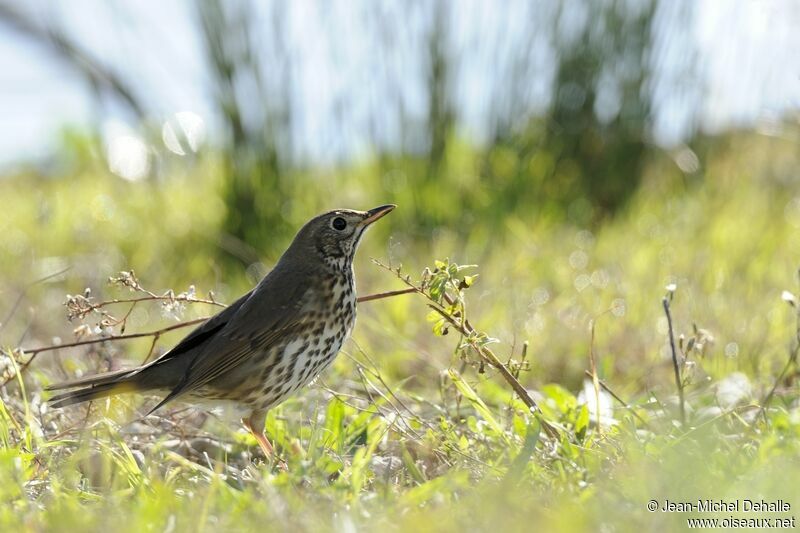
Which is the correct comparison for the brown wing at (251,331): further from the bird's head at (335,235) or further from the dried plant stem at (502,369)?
the dried plant stem at (502,369)

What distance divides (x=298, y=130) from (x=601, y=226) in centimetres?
215

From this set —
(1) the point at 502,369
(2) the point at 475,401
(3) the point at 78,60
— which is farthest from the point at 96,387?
(3) the point at 78,60

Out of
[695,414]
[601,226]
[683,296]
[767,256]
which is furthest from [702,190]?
[695,414]

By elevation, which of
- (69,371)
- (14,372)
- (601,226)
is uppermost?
(14,372)

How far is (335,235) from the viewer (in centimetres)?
428

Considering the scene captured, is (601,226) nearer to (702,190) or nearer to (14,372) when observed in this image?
(702,190)

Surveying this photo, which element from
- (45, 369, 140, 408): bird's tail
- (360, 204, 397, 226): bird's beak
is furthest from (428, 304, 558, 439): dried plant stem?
(45, 369, 140, 408): bird's tail

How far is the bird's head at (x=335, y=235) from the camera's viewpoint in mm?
4258

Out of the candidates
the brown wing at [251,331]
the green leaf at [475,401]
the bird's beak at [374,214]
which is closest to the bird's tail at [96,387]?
the brown wing at [251,331]

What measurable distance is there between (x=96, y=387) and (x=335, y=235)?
104 cm

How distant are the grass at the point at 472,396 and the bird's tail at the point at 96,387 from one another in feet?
0.27

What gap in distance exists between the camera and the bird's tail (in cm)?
384

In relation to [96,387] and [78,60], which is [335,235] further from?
[78,60]

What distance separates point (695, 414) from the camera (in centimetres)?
369
